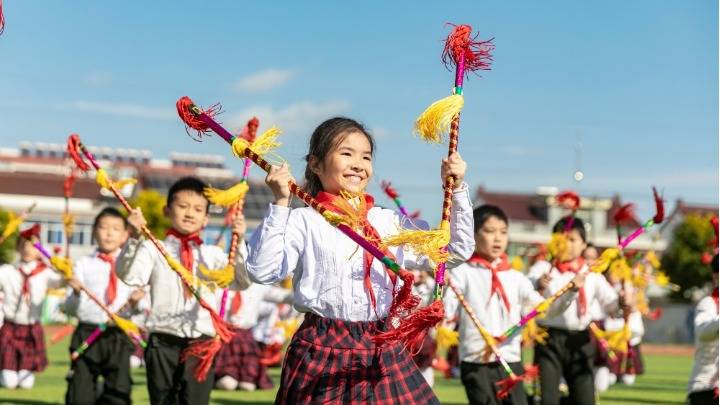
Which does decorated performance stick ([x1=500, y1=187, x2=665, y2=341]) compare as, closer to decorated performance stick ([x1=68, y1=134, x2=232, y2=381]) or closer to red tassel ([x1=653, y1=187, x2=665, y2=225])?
red tassel ([x1=653, y1=187, x2=665, y2=225])

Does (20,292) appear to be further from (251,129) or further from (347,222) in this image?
(347,222)

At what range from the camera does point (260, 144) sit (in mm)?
4957

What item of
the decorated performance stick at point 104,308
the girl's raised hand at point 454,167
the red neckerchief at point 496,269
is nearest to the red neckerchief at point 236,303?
the decorated performance stick at point 104,308

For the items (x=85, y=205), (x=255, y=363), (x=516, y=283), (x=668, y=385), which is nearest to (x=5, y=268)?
(x=255, y=363)


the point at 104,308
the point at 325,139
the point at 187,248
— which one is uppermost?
the point at 325,139

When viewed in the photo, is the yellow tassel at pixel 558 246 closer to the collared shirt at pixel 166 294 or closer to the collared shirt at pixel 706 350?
the collared shirt at pixel 706 350

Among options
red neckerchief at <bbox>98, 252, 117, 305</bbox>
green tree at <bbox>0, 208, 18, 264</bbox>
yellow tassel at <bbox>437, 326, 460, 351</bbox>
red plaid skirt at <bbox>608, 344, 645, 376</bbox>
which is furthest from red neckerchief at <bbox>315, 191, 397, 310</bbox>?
green tree at <bbox>0, 208, 18, 264</bbox>

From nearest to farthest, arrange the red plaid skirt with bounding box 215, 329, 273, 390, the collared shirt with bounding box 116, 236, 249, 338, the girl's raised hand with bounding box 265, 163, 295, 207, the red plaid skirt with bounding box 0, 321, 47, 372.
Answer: the girl's raised hand with bounding box 265, 163, 295, 207 < the collared shirt with bounding box 116, 236, 249, 338 < the red plaid skirt with bounding box 0, 321, 47, 372 < the red plaid skirt with bounding box 215, 329, 273, 390

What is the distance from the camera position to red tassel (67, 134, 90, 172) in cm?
769

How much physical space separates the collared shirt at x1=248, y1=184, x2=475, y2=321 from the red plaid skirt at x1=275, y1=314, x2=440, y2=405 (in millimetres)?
73

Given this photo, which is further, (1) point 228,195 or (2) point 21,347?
(2) point 21,347

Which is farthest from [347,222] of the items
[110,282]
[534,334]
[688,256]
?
[688,256]

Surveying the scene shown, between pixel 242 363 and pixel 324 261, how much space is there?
9308 millimetres

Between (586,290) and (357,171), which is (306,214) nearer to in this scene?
(357,171)
